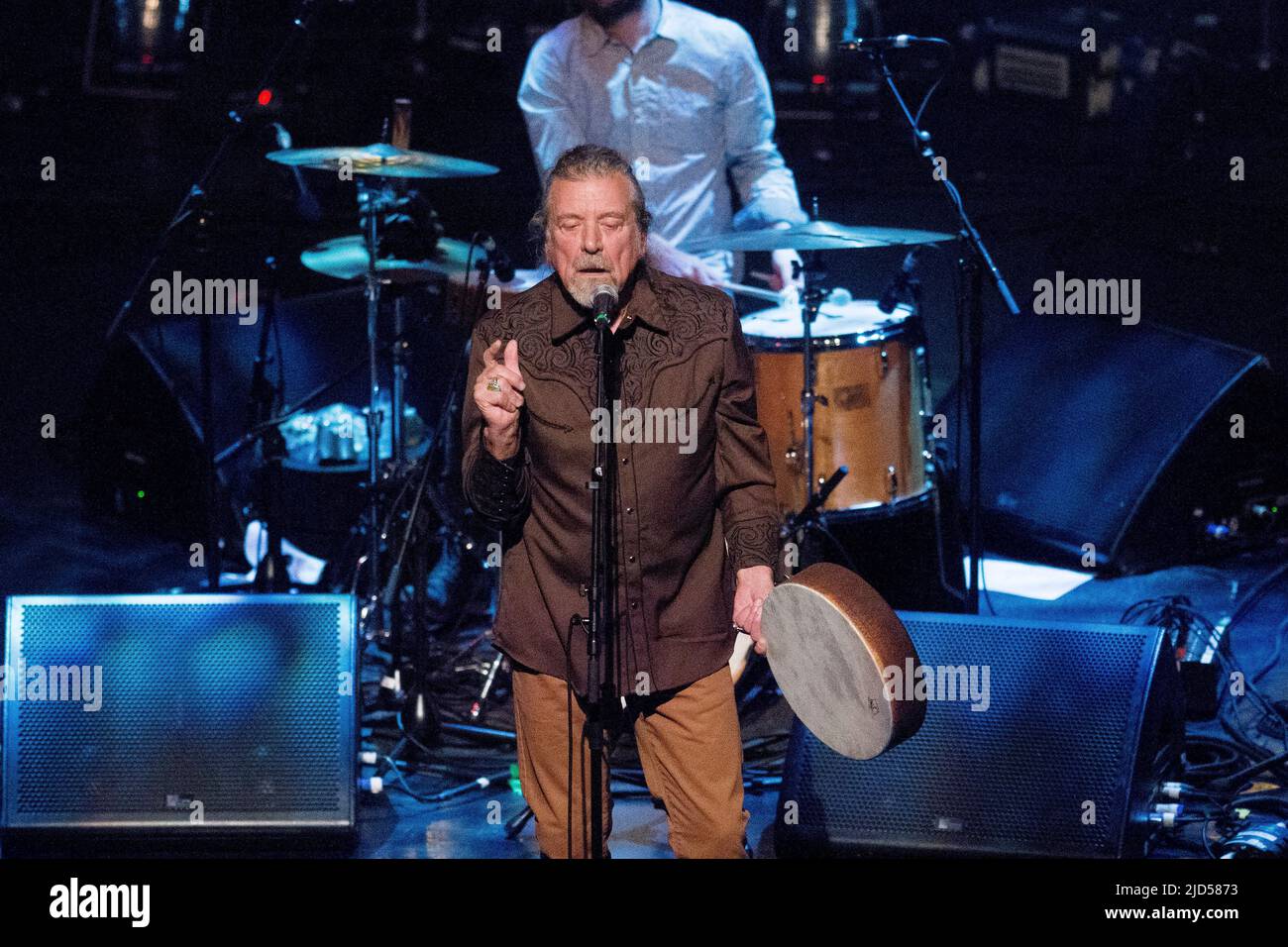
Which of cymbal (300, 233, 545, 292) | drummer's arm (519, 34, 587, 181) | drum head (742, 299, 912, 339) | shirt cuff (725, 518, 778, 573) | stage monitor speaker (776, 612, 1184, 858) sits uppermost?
drummer's arm (519, 34, 587, 181)

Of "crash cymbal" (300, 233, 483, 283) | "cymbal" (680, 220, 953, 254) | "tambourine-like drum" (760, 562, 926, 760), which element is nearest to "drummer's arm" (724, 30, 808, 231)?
"cymbal" (680, 220, 953, 254)

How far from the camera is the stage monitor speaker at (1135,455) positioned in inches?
278

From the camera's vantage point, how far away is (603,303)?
320 cm

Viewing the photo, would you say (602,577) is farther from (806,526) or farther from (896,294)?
(896,294)

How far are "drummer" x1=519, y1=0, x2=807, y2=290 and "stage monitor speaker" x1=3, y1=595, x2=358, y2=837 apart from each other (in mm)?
2682

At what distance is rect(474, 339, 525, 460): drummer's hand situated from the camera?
3.19m

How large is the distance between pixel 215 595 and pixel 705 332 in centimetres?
178

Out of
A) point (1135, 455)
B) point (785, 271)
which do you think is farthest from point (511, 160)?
point (1135, 455)

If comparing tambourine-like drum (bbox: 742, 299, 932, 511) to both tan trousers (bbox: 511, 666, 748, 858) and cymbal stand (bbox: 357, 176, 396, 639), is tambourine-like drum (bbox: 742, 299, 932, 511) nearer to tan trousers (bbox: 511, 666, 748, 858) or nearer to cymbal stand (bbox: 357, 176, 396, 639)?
cymbal stand (bbox: 357, 176, 396, 639)

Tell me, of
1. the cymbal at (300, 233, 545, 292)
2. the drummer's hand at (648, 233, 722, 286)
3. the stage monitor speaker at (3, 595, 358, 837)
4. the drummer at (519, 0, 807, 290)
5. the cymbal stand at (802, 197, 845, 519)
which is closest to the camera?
the stage monitor speaker at (3, 595, 358, 837)

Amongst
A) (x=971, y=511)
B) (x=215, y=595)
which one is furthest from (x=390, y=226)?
(x=971, y=511)

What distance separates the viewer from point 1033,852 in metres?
4.20

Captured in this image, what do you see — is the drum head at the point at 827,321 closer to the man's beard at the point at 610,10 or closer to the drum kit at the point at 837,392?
the drum kit at the point at 837,392

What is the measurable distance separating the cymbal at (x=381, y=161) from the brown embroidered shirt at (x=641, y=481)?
2.06 m
